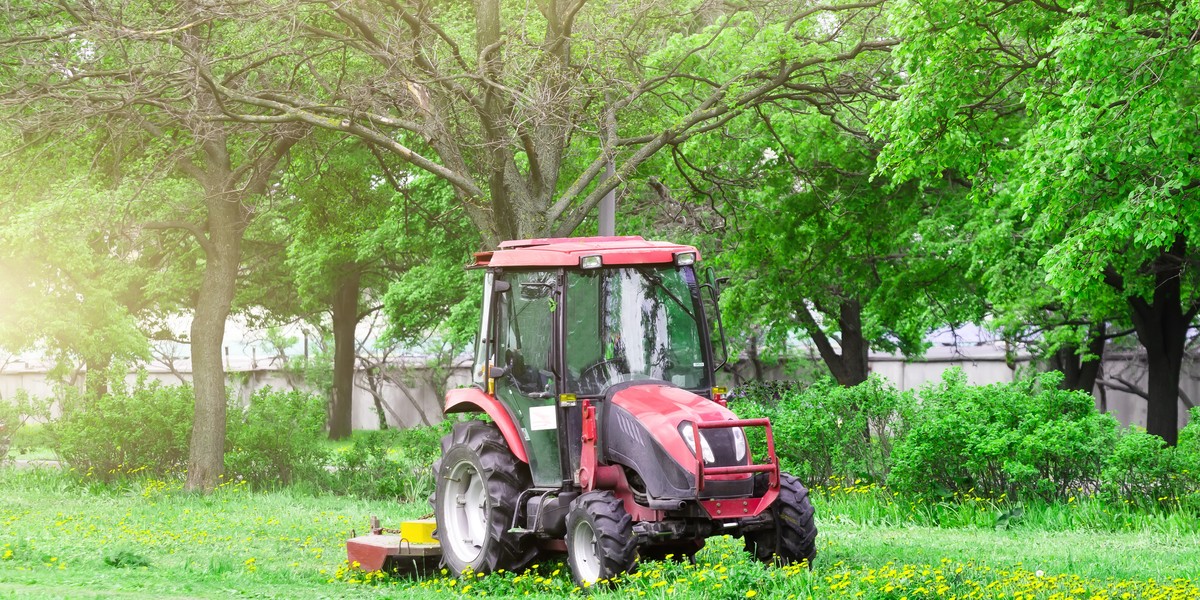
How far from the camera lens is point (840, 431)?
1465 centimetres

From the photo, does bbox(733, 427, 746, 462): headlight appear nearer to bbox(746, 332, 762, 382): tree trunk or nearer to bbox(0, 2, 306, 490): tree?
bbox(0, 2, 306, 490): tree

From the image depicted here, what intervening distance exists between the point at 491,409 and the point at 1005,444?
5.88m

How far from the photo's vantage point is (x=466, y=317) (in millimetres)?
26953

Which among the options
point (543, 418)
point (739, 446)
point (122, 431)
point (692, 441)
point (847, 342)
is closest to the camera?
point (692, 441)

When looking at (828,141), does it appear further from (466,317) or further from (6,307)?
(6,307)

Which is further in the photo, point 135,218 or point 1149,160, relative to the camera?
point 135,218

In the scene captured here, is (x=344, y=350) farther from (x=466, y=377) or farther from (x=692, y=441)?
(x=692, y=441)

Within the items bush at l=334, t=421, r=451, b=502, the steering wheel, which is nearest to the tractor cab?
the steering wheel

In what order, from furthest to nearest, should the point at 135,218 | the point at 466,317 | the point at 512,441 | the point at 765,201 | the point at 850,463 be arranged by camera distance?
the point at 466,317
the point at 765,201
the point at 135,218
the point at 850,463
the point at 512,441

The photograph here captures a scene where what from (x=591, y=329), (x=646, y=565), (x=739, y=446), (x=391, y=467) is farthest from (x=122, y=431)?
(x=739, y=446)

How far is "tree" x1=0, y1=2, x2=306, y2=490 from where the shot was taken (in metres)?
13.4

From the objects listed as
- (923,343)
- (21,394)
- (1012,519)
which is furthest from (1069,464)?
(923,343)

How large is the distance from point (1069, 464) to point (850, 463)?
2.56 meters

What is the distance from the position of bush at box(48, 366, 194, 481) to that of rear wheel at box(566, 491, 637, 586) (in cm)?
1309
